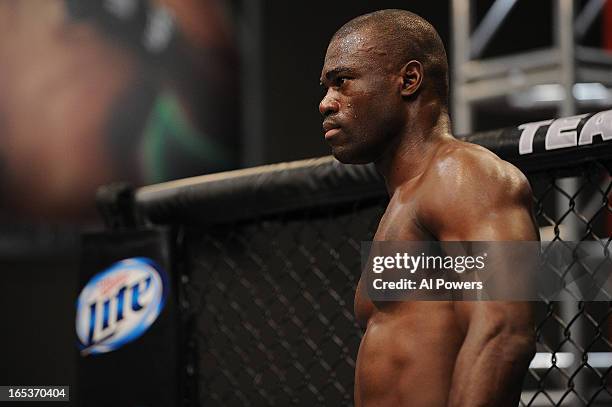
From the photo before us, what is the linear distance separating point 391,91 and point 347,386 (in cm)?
63

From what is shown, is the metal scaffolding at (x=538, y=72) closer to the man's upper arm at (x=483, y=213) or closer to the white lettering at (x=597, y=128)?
the white lettering at (x=597, y=128)

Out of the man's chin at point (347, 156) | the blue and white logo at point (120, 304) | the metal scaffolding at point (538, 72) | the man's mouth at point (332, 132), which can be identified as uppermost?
the metal scaffolding at point (538, 72)

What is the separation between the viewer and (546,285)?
1364 mm

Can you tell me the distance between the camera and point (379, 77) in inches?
45.5

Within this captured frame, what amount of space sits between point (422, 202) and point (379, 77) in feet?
0.55

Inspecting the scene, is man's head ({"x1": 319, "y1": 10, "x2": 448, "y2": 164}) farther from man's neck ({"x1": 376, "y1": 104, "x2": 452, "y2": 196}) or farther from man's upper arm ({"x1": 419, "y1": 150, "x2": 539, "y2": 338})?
man's upper arm ({"x1": 419, "y1": 150, "x2": 539, "y2": 338})

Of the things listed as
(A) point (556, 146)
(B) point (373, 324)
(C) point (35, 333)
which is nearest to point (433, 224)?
(B) point (373, 324)

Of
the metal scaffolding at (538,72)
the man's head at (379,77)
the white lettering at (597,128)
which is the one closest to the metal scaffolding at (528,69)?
the metal scaffolding at (538,72)

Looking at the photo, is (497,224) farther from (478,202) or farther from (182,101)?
(182,101)

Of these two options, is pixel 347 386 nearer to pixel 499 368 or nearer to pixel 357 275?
pixel 357 275

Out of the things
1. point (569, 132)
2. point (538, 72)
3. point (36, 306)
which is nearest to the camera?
point (569, 132)

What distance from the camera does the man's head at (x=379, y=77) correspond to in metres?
1.15

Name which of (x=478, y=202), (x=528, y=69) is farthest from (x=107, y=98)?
(x=478, y=202)

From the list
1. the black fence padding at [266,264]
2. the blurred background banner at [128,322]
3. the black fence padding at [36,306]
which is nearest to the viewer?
the black fence padding at [266,264]
